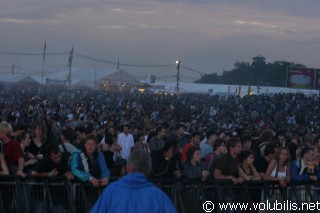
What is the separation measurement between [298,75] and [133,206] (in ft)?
221

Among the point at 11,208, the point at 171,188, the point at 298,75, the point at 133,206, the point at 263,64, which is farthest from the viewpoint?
the point at 263,64

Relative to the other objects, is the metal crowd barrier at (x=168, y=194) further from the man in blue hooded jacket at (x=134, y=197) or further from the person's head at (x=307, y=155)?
the man in blue hooded jacket at (x=134, y=197)

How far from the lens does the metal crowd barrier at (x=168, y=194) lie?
9.51 meters

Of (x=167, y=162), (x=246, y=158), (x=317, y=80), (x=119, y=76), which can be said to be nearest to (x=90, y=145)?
(x=167, y=162)

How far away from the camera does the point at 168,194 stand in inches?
410

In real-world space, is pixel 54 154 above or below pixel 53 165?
above

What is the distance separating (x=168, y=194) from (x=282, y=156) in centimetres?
206

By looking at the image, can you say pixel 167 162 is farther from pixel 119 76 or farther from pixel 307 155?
pixel 119 76

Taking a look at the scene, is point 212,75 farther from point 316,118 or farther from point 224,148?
point 224,148

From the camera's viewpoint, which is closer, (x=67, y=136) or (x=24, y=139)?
(x=24, y=139)

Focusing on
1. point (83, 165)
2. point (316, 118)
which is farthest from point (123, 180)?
point (316, 118)

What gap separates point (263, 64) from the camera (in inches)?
5408

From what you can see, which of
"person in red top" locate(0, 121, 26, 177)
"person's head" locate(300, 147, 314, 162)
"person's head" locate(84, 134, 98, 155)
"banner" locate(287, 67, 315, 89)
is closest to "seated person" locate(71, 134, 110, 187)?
"person's head" locate(84, 134, 98, 155)

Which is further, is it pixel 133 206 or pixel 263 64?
pixel 263 64
